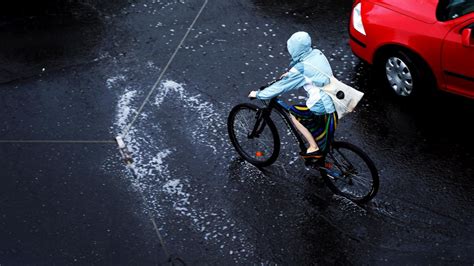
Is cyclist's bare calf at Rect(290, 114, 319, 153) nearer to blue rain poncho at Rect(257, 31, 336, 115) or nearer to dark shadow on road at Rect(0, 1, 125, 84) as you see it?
blue rain poncho at Rect(257, 31, 336, 115)

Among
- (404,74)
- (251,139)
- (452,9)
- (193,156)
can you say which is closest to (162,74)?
(193,156)

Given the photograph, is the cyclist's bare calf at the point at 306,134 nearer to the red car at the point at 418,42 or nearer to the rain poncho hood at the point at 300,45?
the rain poncho hood at the point at 300,45

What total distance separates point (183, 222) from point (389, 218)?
1.86 meters

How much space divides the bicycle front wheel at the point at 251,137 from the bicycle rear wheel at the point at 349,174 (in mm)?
581

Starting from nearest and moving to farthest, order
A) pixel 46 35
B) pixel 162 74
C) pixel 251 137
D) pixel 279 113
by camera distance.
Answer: pixel 279 113 < pixel 251 137 < pixel 162 74 < pixel 46 35

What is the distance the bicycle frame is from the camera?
6.25 metres

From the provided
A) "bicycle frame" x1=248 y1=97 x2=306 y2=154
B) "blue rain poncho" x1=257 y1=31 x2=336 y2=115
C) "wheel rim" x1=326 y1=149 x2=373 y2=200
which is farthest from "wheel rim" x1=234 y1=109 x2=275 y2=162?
"blue rain poncho" x1=257 y1=31 x2=336 y2=115

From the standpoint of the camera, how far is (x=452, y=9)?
7.05 meters

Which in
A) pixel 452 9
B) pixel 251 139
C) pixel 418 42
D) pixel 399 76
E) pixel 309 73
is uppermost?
pixel 309 73

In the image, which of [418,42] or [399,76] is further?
[399,76]

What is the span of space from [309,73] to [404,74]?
6.83 ft

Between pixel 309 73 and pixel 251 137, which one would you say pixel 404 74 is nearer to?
pixel 251 137

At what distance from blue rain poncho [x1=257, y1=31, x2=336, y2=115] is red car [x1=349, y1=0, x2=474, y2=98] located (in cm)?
172

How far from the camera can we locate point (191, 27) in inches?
368
